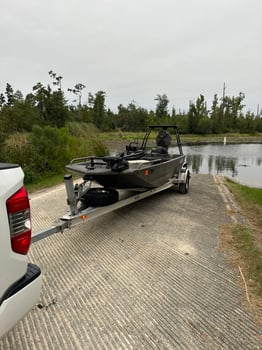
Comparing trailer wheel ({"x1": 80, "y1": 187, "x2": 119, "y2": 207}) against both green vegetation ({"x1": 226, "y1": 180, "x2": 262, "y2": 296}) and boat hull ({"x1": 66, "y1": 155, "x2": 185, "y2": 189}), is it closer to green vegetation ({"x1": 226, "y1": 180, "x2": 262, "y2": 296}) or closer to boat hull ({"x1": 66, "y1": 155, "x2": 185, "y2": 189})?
boat hull ({"x1": 66, "y1": 155, "x2": 185, "y2": 189})

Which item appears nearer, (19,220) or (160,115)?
(19,220)

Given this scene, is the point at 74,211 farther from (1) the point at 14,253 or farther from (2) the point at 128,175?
(1) the point at 14,253

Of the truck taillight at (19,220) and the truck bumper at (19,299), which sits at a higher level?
the truck taillight at (19,220)

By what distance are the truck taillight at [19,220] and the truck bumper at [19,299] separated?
16 centimetres

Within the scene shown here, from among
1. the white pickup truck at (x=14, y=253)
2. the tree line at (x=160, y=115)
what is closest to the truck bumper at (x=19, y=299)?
the white pickup truck at (x=14, y=253)

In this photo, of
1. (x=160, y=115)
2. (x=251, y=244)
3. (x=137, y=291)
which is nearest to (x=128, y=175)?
(x=137, y=291)

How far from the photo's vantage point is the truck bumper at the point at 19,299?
3.66 ft

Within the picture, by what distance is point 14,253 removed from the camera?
1194 millimetres

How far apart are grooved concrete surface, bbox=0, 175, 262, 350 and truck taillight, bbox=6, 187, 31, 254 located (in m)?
0.83

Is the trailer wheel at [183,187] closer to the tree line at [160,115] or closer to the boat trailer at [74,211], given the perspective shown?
the boat trailer at [74,211]

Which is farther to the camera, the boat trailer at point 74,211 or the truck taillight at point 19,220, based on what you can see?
the boat trailer at point 74,211

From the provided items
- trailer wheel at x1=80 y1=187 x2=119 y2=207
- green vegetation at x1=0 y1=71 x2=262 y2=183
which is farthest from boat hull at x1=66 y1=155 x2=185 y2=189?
green vegetation at x1=0 y1=71 x2=262 y2=183

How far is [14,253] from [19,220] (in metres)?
0.16

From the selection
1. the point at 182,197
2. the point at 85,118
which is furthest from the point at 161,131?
the point at 85,118
